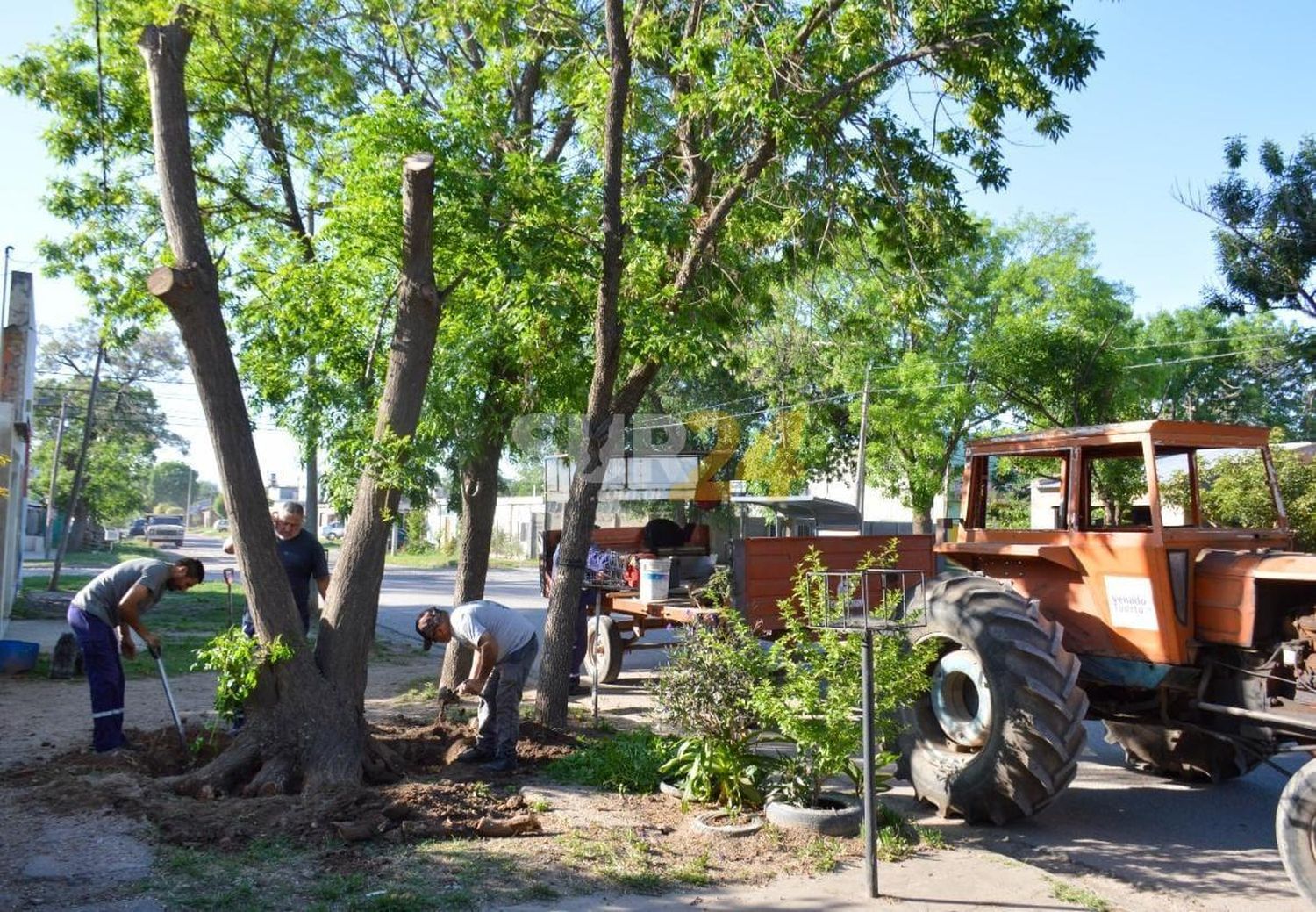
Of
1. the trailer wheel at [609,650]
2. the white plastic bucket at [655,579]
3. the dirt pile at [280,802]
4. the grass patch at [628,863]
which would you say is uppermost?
the white plastic bucket at [655,579]

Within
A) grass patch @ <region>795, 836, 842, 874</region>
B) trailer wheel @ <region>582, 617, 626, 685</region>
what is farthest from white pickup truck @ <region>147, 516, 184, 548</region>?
grass patch @ <region>795, 836, 842, 874</region>

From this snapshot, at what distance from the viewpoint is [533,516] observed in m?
53.8

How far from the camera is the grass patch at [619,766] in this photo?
742 cm

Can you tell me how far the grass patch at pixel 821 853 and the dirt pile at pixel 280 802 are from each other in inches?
58.7

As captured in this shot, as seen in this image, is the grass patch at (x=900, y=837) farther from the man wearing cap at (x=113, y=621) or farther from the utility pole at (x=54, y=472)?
the utility pole at (x=54, y=472)

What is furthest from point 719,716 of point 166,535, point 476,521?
point 166,535

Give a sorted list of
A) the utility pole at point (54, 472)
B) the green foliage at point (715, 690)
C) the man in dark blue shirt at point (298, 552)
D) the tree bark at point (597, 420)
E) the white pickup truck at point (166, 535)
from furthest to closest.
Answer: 1. the white pickup truck at point (166, 535)
2. the utility pole at point (54, 472)
3. the man in dark blue shirt at point (298, 552)
4. the tree bark at point (597, 420)
5. the green foliage at point (715, 690)

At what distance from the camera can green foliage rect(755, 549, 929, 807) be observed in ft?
21.2

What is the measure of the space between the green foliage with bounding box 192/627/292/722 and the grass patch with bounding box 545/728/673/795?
6.56 feet

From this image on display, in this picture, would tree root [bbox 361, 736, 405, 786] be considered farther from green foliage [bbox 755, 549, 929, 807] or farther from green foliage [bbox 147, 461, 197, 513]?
green foliage [bbox 147, 461, 197, 513]

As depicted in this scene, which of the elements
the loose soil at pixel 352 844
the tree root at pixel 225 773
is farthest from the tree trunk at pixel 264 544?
the loose soil at pixel 352 844

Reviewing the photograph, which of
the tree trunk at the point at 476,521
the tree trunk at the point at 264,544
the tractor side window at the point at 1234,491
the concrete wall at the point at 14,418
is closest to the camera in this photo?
the tree trunk at the point at 264,544

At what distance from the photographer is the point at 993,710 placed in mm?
6973

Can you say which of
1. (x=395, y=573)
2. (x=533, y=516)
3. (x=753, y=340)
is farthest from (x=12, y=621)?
(x=533, y=516)
